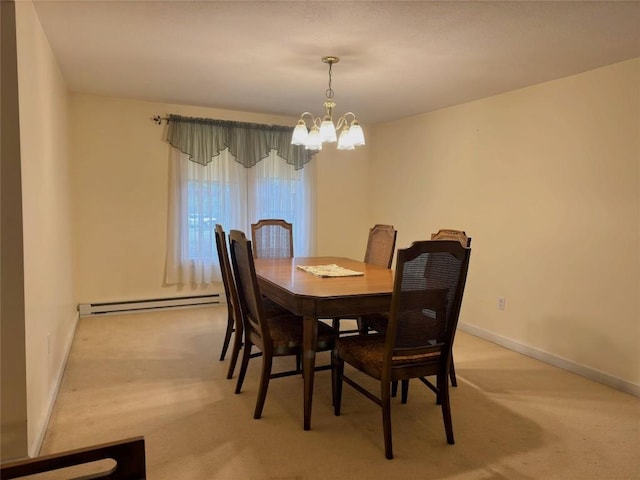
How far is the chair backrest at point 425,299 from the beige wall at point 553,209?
161 cm

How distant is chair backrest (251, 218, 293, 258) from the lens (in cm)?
407

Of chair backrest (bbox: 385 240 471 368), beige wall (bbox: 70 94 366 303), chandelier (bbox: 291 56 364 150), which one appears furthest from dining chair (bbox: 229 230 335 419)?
beige wall (bbox: 70 94 366 303)

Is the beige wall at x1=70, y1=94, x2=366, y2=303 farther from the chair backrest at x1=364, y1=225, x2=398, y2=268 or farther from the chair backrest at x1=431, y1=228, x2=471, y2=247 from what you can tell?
the chair backrest at x1=431, y1=228, x2=471, y2=247

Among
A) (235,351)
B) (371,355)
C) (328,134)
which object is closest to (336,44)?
(328,134)

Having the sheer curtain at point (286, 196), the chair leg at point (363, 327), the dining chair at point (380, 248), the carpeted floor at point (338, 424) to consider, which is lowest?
the carpeted floor at point (338, 424)

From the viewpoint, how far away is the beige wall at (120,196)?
14.5 ft

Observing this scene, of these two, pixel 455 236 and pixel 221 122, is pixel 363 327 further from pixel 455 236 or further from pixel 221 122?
pixel 221 122

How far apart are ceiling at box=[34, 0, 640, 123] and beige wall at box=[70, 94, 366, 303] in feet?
1.52

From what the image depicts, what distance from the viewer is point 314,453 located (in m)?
2.15

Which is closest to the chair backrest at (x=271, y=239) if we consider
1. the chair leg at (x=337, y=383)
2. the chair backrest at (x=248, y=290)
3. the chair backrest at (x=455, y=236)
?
the chair backrest at (x=248, y=290)

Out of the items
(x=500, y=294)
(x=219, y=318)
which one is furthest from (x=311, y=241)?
(x=500, y=294)

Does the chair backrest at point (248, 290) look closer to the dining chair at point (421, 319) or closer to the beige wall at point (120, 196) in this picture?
the dining chair at point (421, 319)

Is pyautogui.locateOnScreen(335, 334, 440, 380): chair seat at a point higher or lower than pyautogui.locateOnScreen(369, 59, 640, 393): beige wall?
lower

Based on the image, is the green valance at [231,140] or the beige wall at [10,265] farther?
Result: the green valance at [231,140]
